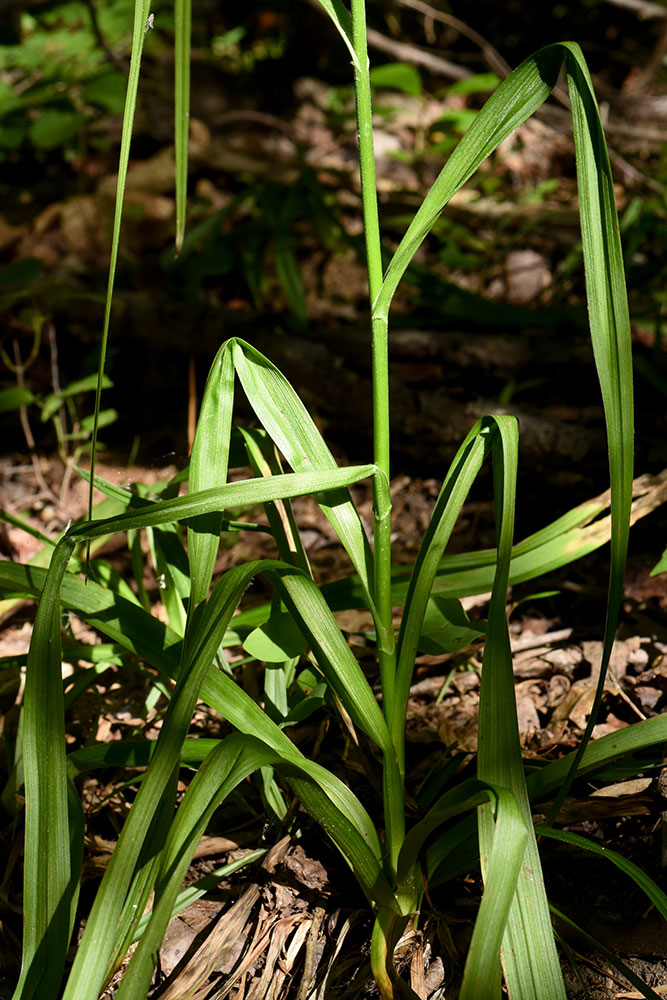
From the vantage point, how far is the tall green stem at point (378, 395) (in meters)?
0.71

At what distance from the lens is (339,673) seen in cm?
82

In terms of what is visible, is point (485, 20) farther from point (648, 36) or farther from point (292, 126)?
point (292, 126)

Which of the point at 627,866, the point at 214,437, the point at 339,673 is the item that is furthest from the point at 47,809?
the point at 627,866

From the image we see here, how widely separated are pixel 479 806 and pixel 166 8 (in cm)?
418

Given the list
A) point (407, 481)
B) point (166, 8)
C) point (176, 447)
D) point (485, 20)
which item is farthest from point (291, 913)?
point (166, 8)

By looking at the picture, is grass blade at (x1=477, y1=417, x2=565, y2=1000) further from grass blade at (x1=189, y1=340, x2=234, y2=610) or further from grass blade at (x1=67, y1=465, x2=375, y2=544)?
grass blade at (x1=189, y1=340, x2=234, y2=610)

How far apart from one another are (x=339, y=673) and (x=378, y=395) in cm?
29

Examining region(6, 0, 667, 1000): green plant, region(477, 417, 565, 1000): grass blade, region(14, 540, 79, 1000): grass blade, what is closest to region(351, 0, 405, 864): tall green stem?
region(6, 0, 667, 1000): green plant

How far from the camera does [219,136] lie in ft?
11.1

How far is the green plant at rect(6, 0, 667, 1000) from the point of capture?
2.10 feet

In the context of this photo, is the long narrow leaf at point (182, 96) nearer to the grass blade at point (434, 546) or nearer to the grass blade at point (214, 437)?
the grass blade at point (214, 437)

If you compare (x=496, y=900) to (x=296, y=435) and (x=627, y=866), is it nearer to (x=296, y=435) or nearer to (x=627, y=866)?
(x=627, y=866)

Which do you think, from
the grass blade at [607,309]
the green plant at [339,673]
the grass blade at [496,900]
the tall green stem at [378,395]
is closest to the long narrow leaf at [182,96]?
the green plant at [339,673]

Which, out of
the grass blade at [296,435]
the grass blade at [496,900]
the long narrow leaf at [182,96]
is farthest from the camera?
Result: the grass blade at [296,435]
